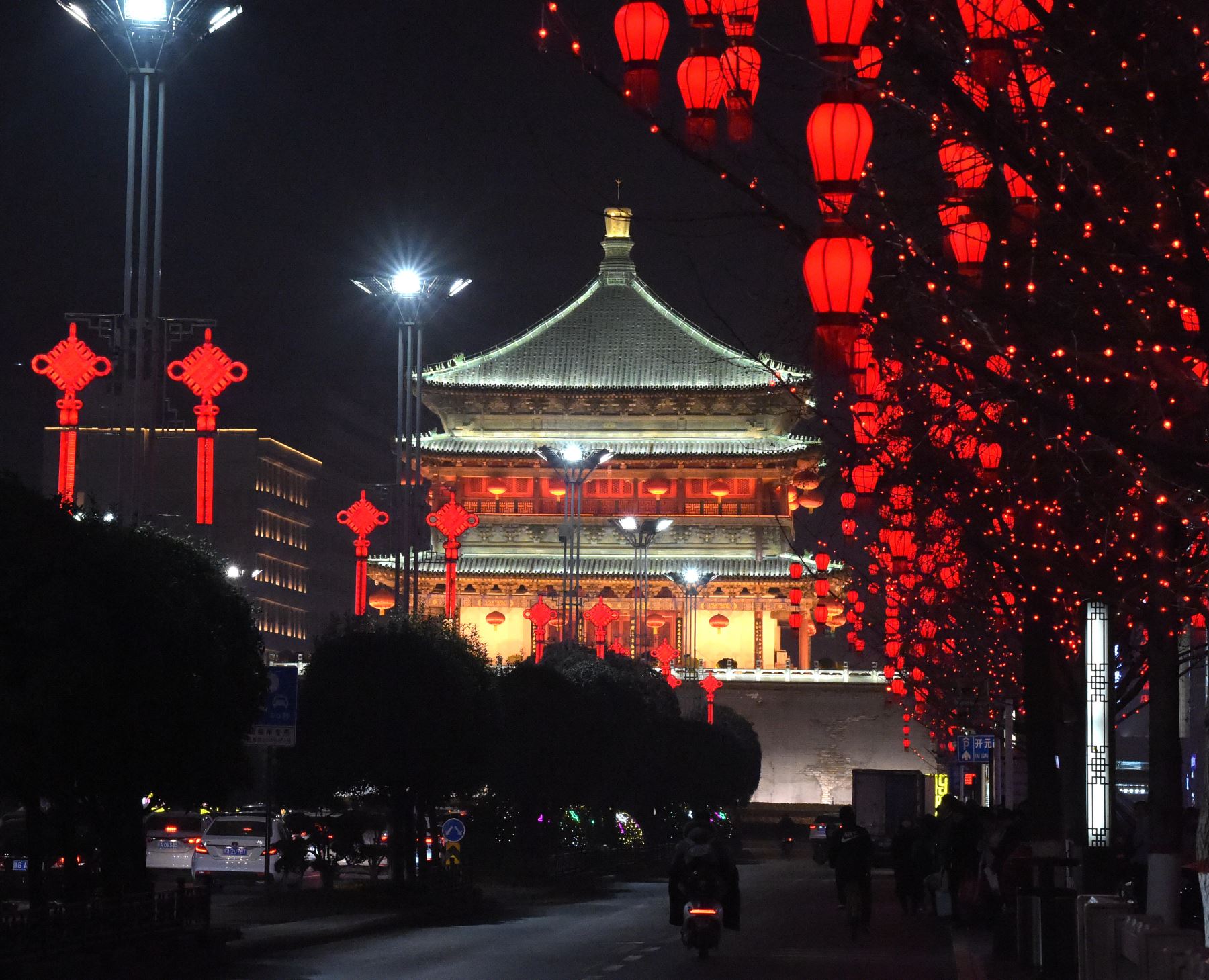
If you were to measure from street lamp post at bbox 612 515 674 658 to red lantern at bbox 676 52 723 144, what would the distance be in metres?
56.5

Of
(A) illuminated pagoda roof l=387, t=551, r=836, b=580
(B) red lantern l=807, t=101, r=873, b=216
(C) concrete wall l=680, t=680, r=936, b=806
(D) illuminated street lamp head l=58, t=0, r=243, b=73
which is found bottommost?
(C) concrete wall l=680, t=680, r=936, b=806

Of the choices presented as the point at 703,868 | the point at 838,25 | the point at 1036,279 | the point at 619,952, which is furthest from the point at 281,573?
the point at 838,25

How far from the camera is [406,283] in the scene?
41.1 metres

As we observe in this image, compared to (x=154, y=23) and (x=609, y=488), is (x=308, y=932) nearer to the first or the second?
(x=154, y=23)

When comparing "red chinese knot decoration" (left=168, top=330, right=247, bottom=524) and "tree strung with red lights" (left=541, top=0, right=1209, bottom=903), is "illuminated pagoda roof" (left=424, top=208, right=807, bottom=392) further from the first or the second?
"tree strung with red lights" (left=541, top=0, right=1209, bottom=903)

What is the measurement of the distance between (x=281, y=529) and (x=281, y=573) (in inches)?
92.2

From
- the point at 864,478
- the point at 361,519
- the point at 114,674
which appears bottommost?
the point at 114,674

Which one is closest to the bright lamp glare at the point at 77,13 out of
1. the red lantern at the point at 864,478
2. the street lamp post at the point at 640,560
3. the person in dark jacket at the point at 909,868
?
the red lantern at the point at 864,478

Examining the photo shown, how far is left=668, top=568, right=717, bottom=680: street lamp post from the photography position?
73438 millimetres

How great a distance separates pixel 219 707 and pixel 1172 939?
37.5ft

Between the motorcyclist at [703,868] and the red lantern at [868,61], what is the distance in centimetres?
988

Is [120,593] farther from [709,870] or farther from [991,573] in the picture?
[991,573]

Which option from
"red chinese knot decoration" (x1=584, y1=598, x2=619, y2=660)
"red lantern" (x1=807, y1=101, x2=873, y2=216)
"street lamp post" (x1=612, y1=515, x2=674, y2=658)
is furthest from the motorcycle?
"street lamp post" (x1=612, y1=515, x2=674, y2=658)

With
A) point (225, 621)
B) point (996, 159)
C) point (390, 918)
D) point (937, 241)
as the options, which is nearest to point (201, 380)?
point (390, 918)
